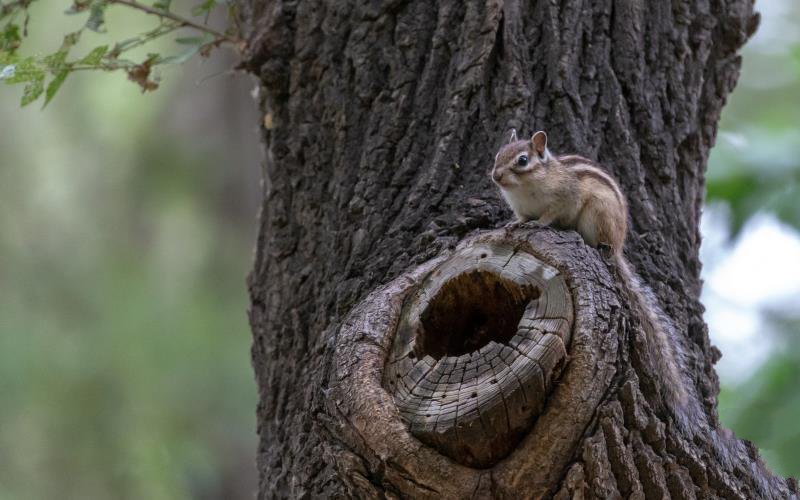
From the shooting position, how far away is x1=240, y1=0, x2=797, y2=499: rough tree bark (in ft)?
8.83

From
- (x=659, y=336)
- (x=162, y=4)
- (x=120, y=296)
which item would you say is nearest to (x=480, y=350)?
(x=659, y=336)

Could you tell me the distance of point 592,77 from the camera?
3441mm

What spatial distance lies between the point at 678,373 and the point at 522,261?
586 millimetres

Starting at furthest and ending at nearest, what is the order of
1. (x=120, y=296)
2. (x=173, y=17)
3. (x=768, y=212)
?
1. (x=120, y=296)
2. (x=768, y=212)
3. (x=173, y=17)

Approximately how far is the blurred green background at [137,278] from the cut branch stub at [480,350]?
2.85 m

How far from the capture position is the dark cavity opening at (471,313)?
282 centimetres

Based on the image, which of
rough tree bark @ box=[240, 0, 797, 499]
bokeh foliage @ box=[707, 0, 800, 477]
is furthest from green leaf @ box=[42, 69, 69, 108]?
bokeh foliage @ box=[707, 0, 800, 477]

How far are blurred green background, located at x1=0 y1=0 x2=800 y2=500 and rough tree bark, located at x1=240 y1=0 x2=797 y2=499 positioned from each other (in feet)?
6.40

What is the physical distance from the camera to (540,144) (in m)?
3.33

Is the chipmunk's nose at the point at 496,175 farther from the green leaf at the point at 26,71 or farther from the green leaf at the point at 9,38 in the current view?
the green leaf at the point at 9,38

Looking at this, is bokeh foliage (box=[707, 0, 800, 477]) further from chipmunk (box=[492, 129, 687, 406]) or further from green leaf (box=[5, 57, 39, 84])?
green leaf (box=[5, 57, 39, 84])

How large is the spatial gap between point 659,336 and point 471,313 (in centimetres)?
56

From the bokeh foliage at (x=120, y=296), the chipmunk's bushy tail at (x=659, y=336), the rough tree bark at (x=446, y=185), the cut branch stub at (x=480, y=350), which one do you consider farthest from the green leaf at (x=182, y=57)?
the bokeh foliage at (x=120, y=296)

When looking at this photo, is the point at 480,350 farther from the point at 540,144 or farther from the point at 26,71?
the point at 26,71
